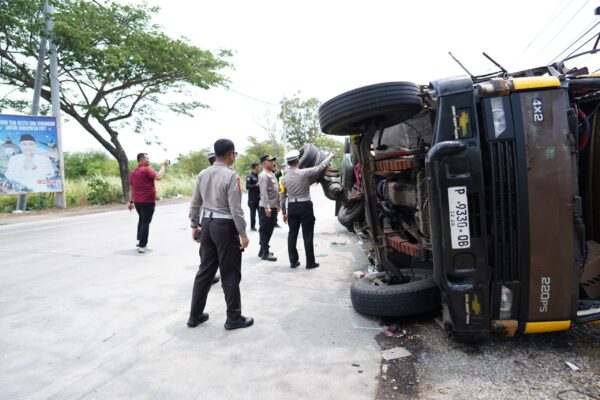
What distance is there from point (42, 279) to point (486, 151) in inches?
225

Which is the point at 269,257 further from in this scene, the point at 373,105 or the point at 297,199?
the point at 373,105

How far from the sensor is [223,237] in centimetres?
357

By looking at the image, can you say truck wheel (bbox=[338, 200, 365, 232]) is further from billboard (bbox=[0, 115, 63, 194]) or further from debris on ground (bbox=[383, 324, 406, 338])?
billboard (bbox=[0, 115, 63, 194])

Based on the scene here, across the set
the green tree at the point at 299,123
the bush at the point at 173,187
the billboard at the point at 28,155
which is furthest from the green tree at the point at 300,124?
the billboard at the point at 28,155

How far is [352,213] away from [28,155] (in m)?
14.1

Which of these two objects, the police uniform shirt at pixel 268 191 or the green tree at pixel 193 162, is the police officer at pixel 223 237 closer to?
the police uniform shirt at pixel 268 191

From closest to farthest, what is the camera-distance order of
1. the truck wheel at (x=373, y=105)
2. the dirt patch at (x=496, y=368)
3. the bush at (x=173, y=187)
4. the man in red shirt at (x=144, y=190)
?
the dirt patch at (x=496, y=368) < the truck wheel at (x=373, y=105) < the man in red shirt at (x=144, y=190) < the bush at (x=173, y=187)

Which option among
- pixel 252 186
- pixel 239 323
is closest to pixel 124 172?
pixel 252 186

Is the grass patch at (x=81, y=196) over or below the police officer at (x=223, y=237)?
over

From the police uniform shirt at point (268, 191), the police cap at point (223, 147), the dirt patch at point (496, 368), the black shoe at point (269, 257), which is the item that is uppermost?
the police cap at point (223, 147)

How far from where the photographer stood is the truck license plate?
263cm

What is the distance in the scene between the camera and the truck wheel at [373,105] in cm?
308

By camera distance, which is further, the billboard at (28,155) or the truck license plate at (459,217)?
the billboard at (28,155)

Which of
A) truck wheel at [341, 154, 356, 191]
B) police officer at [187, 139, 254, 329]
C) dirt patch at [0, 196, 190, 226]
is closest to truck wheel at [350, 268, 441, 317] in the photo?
police officer at [187, 139, 254, 329]
